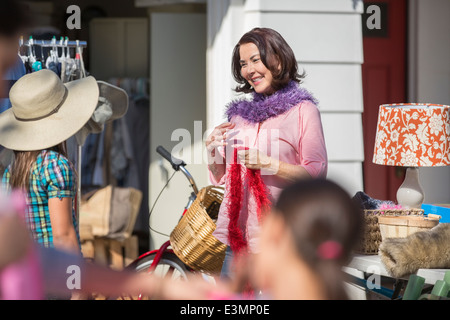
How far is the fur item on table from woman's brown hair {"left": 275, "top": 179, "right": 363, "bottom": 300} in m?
1.17

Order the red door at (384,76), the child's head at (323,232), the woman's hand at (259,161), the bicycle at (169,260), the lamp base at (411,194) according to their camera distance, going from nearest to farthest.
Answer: the child's head at (323,232) → the woman's hand at (259,161) → the lamp base at (411,194) → the bicycle at (169,260) → the red door at (384,76)

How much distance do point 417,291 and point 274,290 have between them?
1057 mm

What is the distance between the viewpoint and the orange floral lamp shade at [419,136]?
291cm

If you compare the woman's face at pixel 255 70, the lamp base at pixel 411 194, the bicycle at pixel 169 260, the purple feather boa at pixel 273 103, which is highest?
the woman's face at pixel 255 70

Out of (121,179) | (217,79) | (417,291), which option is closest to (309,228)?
(417,291)

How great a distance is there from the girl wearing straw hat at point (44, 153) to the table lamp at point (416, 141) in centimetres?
146

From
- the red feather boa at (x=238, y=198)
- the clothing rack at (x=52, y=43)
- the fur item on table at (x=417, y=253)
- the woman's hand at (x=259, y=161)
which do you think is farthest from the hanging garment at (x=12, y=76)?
the fur item on table at (x=417, y=253)

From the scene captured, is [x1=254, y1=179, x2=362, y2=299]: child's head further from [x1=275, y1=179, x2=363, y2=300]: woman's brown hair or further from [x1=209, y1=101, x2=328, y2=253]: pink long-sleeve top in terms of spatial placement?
[x1=209, y1=101, x2=328, y2=253]: pink long-sleeve top

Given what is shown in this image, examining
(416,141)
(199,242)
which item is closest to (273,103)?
(199,242)

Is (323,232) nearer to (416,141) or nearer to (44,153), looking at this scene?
(44,153)

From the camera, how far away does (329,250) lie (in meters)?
1.19

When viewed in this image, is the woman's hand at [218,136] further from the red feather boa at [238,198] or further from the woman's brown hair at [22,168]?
the woman's brown hair at [22,168]

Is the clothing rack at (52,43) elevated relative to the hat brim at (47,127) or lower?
elevated

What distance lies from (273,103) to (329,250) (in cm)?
114
